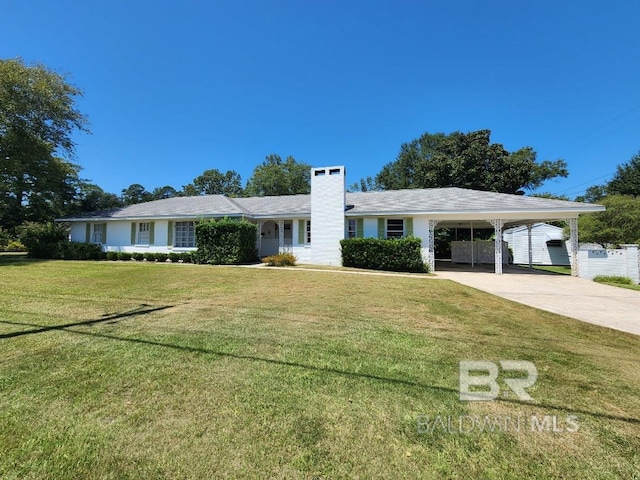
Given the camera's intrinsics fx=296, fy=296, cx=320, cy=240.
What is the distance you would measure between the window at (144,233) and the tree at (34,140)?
374 inches

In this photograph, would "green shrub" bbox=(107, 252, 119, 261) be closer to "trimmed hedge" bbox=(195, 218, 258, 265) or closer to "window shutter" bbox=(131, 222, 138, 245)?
"window shutter" bbox=(131, 222, 138, 245)

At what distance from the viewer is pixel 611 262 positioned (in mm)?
12219

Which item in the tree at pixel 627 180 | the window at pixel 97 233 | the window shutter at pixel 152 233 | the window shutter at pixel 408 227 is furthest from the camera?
the tree at pixel 627 180

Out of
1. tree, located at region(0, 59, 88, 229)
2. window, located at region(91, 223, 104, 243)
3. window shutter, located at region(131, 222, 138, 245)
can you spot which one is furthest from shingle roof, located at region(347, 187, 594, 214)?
tree, located at region(0, 59, 88, 229)

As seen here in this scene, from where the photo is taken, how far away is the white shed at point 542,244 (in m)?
22.3

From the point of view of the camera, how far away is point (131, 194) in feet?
193

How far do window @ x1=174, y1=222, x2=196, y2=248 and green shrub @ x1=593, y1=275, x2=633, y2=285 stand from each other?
20143mm

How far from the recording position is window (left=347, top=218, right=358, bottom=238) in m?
16.7

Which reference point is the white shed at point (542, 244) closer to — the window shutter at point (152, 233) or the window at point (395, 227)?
the window at point (395, 227)

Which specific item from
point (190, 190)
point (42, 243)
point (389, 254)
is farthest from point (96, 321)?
point (190, 190)

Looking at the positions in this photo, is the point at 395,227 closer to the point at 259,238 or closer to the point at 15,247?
the point at 259,238

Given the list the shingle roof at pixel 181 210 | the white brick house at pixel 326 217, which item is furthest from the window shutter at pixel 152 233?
the shingle roof at pixel 181 210

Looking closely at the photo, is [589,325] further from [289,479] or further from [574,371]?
[289,479]

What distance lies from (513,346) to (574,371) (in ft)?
2.70
